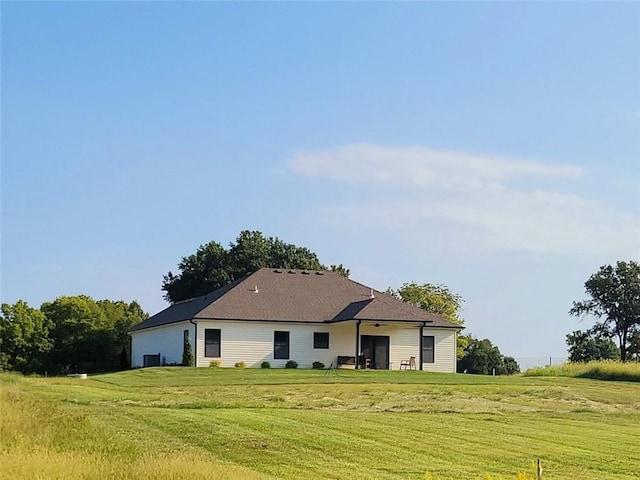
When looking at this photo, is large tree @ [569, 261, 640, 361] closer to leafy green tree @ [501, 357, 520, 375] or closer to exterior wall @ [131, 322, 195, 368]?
leafy green tree @ [501, 357, 520, 375]

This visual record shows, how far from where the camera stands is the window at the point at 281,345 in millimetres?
45344

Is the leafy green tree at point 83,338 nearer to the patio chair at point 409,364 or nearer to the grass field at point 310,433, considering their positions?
the patio chair at point 409,364

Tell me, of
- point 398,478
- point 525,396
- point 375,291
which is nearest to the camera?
point 398,478

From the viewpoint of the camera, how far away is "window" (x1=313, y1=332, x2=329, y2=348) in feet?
152

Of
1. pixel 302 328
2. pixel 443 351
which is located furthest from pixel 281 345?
pixel 443 351

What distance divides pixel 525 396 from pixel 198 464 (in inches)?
702

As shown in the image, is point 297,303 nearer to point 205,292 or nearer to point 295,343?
point 295,343

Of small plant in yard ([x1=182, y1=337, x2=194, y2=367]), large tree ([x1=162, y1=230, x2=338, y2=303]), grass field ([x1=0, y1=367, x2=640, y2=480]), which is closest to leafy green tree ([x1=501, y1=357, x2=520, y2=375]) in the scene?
large tree ([x1=162, y1=230, x2=338, y2=303])

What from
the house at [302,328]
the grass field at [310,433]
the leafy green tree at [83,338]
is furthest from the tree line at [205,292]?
the grass field at [310,433]

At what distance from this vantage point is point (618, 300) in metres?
65.8

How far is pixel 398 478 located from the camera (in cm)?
1248

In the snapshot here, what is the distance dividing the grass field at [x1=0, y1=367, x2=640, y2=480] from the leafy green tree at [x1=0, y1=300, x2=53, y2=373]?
96.6 feet

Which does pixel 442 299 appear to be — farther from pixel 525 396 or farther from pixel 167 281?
pixel 525 396

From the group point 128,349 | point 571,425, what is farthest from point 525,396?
point 128,349
